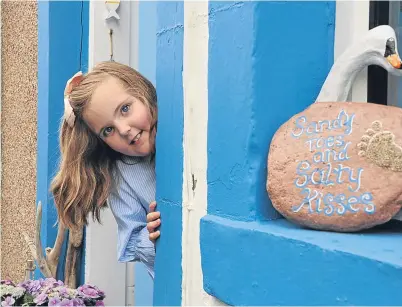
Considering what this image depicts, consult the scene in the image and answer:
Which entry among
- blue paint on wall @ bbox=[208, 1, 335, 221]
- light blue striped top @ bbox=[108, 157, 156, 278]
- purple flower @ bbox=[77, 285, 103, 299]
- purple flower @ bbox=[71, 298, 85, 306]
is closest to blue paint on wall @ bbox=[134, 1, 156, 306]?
purple flower @ bbox=[77, 285, 103, 299]

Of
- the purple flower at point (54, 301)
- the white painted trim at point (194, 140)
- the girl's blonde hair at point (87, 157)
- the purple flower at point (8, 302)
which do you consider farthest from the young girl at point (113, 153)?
the purple flower at point (8, 302)

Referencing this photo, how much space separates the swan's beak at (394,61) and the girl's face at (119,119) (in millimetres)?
1018

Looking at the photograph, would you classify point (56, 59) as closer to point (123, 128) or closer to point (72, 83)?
point (72, 83)

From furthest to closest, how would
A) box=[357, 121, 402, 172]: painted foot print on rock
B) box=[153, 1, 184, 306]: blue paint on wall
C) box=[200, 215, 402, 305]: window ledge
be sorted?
box=[153, 1, 184, 306]: blue paint on wall → box=[357, 121, 402, 172]: painted foot print on rock → box=[200, 215, 402, 305]: window ledge

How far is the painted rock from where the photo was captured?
5.13ft

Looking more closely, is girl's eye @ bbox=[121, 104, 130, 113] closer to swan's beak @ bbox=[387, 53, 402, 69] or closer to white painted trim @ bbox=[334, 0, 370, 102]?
white painted trim @ bbox=[334, 0, 370, 102]

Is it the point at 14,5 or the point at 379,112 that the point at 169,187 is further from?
the point at 14,5

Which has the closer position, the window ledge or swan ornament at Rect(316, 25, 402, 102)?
the window ledge

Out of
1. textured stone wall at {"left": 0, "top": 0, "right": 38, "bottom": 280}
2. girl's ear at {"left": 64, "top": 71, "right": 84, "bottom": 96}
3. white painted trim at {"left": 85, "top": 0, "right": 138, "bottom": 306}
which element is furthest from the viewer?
textured stone wall at {"left": 0, "top": 0, "right": 38, "bottom": 280}

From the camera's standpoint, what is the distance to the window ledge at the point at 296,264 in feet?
4.58

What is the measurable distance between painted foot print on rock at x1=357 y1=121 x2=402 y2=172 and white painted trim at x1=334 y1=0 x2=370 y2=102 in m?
0.24

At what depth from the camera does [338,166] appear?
1633 millimetres

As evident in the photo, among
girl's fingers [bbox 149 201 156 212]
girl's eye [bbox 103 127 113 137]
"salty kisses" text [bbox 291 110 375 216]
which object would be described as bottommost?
girl's fingers [bbox 149 201 156 212]

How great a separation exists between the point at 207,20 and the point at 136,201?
0.83m
